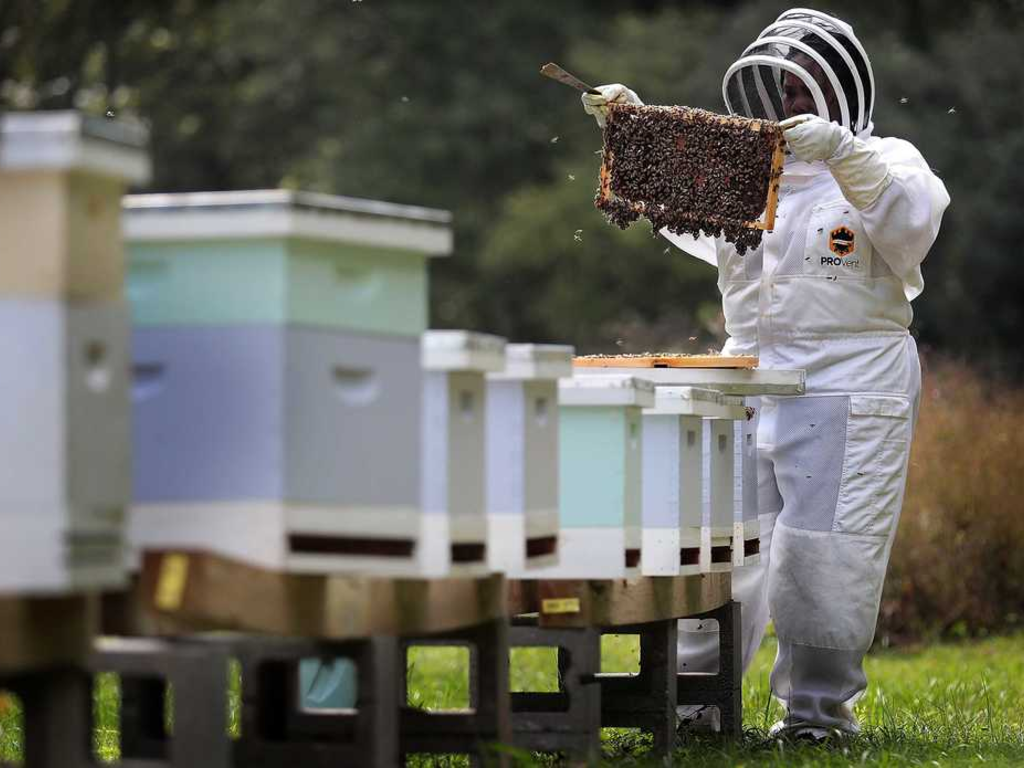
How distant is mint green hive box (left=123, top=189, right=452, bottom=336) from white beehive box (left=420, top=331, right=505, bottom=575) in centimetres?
25

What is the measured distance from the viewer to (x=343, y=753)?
13.1 feet

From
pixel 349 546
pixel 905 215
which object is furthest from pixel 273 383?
pixel 905 215

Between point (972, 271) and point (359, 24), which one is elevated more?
point (359, 24)

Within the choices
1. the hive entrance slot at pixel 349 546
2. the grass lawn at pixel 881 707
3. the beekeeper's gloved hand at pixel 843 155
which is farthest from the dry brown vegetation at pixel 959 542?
the hive entrance slot at pixel 349 546

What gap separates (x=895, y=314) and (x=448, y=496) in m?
2.96

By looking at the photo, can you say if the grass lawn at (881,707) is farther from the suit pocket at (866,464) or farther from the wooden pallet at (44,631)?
the wooden pallet at (44,631)

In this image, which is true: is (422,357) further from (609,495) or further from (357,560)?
(609,495)

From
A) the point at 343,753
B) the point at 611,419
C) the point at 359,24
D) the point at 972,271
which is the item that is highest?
the point at 359,24

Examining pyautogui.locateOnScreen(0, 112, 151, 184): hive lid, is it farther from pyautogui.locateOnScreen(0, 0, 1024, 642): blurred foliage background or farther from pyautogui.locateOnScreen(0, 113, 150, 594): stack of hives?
pyautogui.locateOnScreen(0, 0, 1024, 642): blurred foliage background

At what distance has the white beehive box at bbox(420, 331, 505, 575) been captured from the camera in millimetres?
3852

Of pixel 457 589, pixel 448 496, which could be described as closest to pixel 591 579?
pixel 457 589

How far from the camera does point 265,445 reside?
3.38m

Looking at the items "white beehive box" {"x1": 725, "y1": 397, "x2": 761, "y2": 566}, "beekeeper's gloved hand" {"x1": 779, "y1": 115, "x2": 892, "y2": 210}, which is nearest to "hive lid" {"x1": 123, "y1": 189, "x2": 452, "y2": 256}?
"white beehive box" {"x1": 725, "y1": 397, "x2": 761, "y2": 566}

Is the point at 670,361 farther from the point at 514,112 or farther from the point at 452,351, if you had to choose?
the point at 514,112
